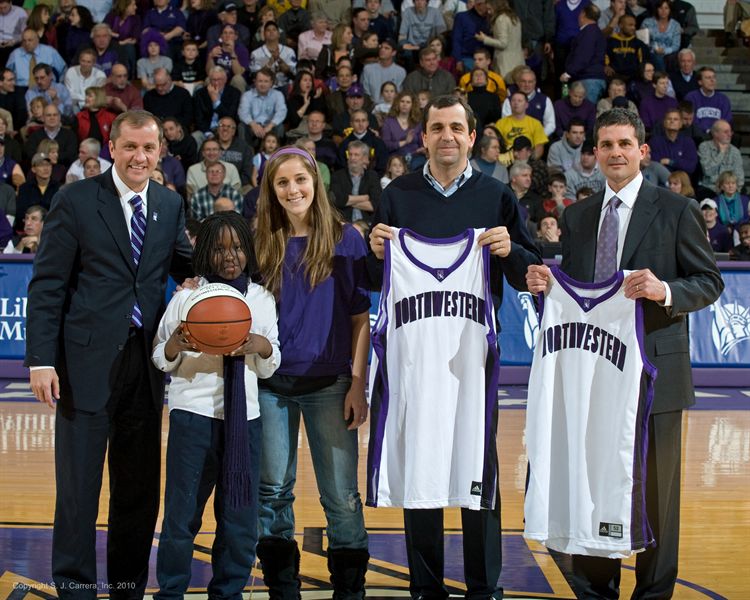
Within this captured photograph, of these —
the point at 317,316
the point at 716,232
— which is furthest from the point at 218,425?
the point at 716,232

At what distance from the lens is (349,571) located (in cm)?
478

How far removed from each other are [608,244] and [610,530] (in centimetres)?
118

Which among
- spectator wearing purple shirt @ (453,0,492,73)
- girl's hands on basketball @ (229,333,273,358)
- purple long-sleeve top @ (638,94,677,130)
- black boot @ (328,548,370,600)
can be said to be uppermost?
spectator wearing purple shirt @ (453,0,492,73)

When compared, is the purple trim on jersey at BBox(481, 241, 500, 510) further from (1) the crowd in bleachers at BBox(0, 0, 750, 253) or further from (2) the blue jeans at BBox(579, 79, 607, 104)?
(2) the blue jeans at BBox(579, 79, 607, 104)

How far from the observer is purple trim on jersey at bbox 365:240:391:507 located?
4.70 meters

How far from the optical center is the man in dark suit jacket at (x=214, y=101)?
14320mm

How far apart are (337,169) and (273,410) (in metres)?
9.09

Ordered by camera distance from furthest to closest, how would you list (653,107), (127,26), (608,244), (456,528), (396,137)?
(127,26)
(653,107)
(396,137)
(456,528)
(608,244)

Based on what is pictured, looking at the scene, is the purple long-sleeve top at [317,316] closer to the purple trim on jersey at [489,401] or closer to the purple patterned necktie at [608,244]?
the purple trim on jersey at [489,401]

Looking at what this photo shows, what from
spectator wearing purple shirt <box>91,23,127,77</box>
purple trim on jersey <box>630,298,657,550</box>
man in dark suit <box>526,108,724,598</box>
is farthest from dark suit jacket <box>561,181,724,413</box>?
spectator wearing purple shirt <box>91,23,127,77</box>

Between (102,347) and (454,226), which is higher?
(454,226)

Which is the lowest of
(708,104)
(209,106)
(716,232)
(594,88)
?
(716,232)

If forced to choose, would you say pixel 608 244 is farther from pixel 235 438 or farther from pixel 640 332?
pixel 235 438

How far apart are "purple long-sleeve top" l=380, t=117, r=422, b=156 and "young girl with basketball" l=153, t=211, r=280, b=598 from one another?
9.11 m
